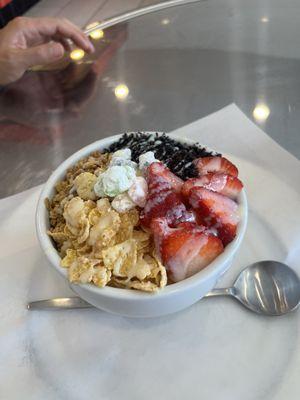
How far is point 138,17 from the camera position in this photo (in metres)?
1.23

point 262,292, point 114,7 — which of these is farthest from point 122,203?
point 114,7

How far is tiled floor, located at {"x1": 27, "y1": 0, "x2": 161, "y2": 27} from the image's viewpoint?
223 centimetres

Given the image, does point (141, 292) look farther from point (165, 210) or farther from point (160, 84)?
point (160, 84)

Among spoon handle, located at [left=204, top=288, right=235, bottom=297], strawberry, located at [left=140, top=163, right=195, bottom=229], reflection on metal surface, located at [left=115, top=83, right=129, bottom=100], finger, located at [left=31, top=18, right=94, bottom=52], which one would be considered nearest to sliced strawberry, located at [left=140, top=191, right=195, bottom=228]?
strawberry, located at [left=140, top=163, right=195, bottom=229]

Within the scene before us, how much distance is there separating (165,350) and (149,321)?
1.9 inches

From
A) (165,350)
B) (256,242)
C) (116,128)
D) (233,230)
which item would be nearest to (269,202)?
(256,242)

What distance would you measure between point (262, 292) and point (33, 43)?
0.89 m

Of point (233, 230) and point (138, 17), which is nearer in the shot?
point (233, 230)

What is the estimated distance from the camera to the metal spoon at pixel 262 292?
1.98 ft

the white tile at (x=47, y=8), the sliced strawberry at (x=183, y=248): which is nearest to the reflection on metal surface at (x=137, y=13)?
the sliced strawberry at (x=183, y=248)

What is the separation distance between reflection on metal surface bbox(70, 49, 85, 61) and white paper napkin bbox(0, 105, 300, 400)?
59cm

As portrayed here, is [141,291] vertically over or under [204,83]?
over

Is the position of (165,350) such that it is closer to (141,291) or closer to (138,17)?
Answer: (141,291)

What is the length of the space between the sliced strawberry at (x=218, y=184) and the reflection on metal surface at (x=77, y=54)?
27.5 inches
